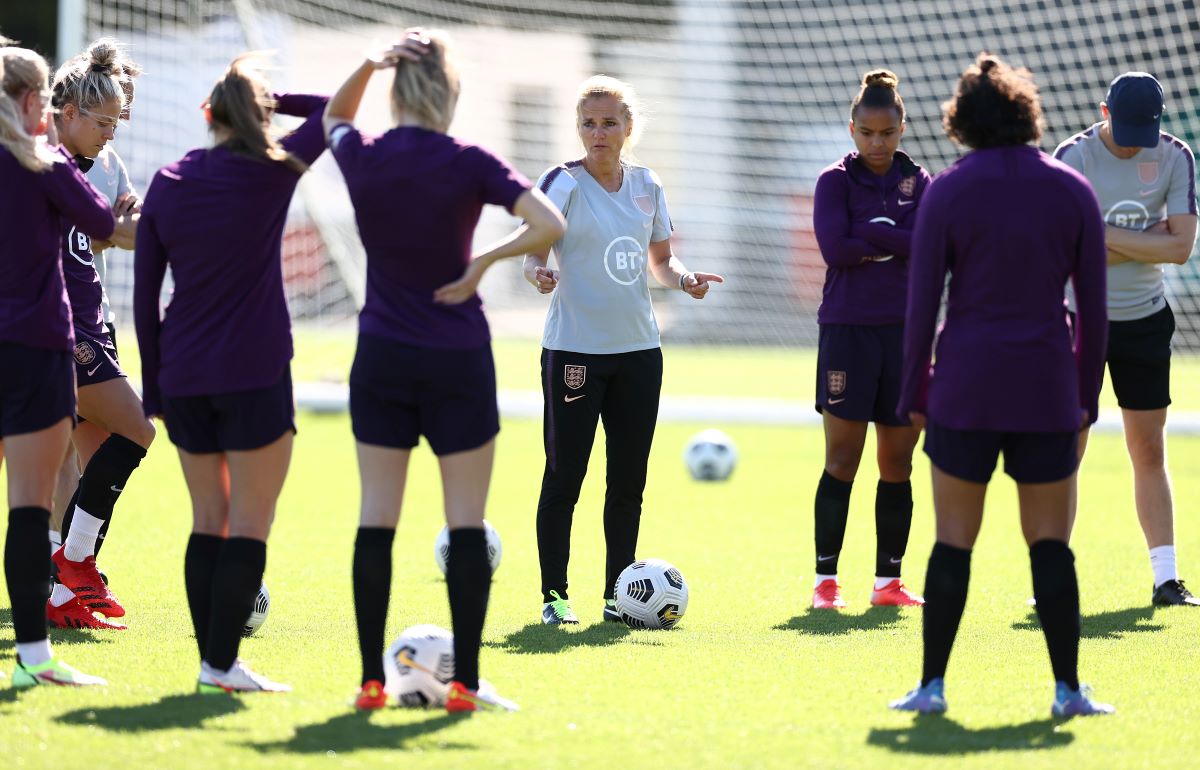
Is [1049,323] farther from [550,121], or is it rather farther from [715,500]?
[550,121]

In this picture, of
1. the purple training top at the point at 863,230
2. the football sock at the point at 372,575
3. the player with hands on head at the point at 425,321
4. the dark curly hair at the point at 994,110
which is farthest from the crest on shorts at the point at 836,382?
the football sock at the point at 372,575

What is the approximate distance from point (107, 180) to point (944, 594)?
3.90 meters

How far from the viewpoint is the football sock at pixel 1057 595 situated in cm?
436

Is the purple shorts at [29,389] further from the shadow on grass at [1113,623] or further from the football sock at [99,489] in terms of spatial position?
the shadow on grass at [1113,623]

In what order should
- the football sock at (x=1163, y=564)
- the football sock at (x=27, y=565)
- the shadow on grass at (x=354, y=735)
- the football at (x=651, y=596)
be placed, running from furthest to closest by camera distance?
1. the football sock at (x=1163, y=564)
2. the football at (x=651, y=596)
3. the football sock at (x=27, y=565)
4. the shadow on grass at (x=354, y=735)

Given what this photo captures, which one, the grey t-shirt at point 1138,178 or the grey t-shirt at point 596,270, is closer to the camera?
the grey t-shirt at point 596,270

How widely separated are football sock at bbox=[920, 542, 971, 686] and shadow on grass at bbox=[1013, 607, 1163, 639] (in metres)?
1.70

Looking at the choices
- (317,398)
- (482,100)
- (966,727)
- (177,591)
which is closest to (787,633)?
(966,727)

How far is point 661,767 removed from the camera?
385cm

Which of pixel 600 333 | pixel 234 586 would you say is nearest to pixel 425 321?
pixel 234 586

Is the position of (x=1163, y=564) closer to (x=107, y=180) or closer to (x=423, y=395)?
(x=423, y=395)

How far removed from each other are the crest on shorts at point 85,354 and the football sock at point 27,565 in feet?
4.80

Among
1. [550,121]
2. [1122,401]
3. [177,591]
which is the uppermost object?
[550,121]

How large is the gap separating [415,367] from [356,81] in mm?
909
